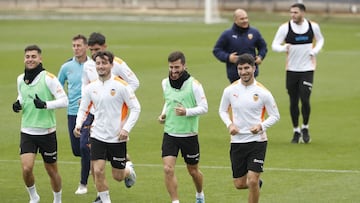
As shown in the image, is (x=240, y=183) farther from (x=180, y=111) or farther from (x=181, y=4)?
(x=181, y=4)

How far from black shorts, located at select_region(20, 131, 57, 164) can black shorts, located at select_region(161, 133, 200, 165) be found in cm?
154

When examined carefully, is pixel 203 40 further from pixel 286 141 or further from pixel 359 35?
pixel 286 141

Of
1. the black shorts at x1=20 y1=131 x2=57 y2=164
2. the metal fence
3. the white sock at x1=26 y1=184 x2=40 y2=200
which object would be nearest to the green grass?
the white sock at x1=26 y1=184 x2=40 y2=200

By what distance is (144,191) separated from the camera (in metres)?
15.8

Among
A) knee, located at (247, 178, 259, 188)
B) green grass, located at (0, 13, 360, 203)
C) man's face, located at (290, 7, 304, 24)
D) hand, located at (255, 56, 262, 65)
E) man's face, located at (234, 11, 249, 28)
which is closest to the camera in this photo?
knee, located at (247, 178, 259, 188)

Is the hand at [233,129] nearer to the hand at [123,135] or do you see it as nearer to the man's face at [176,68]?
the man's face at [176,68]

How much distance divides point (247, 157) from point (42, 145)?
2.90m

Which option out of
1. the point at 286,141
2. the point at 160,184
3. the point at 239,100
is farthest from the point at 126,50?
the point at 239,100

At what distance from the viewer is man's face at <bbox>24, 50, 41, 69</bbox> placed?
47.1 feet

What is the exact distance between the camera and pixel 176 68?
14.2 m

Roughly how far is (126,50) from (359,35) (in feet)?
50.5

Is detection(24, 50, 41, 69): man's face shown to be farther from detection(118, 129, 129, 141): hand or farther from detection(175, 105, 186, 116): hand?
detection(175, 105, 186, 116): hand

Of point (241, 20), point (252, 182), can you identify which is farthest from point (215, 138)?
point (252, 182)

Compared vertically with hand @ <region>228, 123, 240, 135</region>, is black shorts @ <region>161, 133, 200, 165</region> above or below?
below
